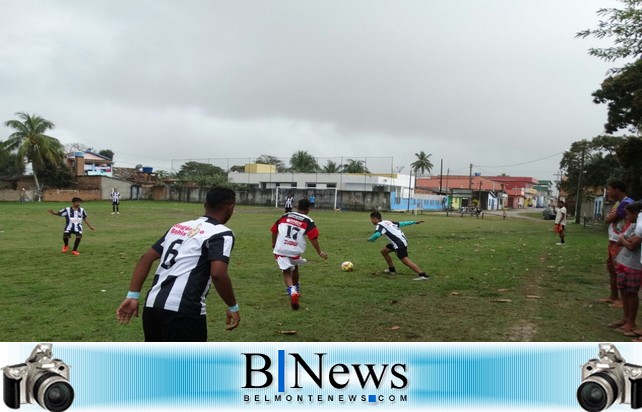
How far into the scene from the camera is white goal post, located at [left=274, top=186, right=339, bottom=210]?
50844mm

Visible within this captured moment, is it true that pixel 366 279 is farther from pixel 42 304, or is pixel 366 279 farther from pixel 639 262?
pixel 42 304

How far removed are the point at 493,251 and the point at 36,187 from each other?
5500 centimetres

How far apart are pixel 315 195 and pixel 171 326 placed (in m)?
48.1

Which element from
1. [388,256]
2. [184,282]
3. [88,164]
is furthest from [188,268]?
[88,164]

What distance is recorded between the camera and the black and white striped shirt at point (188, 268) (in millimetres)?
3715

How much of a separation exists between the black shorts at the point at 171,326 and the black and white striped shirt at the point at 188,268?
41 mm

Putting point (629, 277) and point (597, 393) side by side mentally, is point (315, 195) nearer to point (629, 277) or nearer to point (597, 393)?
point (629, 277)

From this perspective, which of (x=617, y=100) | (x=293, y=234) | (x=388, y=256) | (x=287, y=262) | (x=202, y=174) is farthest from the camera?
(x=202, y=174)

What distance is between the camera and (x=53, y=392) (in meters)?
3.32

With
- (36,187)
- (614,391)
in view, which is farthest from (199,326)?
(36,187)

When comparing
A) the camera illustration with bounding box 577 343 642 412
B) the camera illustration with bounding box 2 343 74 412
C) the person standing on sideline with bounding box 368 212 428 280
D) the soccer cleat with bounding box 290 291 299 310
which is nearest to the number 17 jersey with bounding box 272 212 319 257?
the soccer cleat with bounding box 290 291 299 310

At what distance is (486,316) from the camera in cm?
721

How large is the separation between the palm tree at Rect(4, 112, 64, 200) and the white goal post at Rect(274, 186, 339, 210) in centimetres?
2522

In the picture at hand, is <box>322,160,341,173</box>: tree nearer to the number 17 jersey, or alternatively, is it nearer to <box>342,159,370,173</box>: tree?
<box>342,159,370,173</box>: tree
